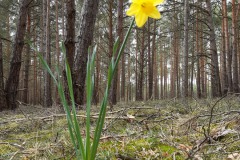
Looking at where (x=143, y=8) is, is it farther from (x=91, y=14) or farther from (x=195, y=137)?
(x=91, y=14)

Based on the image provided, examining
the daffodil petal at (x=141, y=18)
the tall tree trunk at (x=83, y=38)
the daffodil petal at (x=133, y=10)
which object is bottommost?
the daffodil petal at (x=141, y=18)

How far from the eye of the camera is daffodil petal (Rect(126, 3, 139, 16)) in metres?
0.85

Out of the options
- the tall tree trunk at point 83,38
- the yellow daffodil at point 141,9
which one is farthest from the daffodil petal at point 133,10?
the tall tree trunk at point 83,38

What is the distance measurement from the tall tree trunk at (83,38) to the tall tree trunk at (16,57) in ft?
8.96

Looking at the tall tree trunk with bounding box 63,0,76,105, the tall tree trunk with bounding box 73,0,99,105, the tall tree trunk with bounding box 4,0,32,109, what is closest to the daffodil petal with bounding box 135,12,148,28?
the tall tree trunk with bounding box 73,0,99,105

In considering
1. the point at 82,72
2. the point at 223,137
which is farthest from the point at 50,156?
the point at 82,72

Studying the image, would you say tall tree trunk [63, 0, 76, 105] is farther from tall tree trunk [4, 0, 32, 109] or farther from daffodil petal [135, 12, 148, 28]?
daffodil petal [135, 12, 148, 28]

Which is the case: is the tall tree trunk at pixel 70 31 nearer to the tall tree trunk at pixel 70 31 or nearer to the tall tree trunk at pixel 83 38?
the tall tree trunk at pixel 70 31

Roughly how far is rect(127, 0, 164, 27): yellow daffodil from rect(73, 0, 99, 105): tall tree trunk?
3239mm

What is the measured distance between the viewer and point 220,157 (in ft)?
3.66

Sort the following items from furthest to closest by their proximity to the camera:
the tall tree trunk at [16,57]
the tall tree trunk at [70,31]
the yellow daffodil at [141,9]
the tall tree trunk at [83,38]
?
1. the tall tree trunk at [16,57]
2. the tall tree trunk at [70,31]
3. the tall tree trunk at [83,38]
4. the yellow daffodil at [141,9]

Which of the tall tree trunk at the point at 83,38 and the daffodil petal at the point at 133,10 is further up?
the tall tree trunk at the point at 83,38

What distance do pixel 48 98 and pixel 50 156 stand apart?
8.86 m

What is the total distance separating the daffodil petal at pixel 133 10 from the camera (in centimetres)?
85
